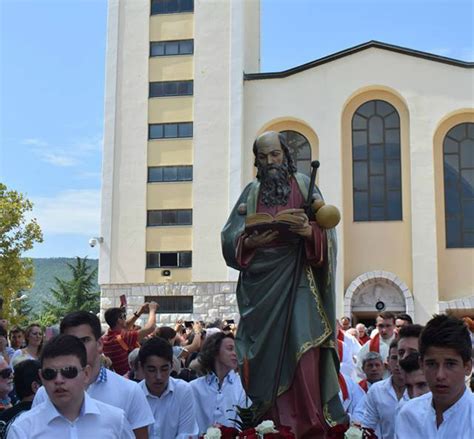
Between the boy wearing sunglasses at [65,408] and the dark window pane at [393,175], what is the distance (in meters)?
24.7

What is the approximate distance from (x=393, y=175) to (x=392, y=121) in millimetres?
1982

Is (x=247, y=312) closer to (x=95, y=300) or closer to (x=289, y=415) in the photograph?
(x=289, y=415)

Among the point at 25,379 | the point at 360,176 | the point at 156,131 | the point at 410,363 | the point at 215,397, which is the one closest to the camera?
the point at 25,379

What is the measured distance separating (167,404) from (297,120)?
75.3ft

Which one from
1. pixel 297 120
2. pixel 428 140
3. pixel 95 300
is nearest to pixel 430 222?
pixel 428 140

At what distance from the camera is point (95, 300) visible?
6406 centimetres

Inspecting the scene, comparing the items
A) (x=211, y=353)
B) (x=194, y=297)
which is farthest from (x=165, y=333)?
(x=194, y=297)

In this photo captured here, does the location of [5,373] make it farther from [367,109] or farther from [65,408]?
[367,109]

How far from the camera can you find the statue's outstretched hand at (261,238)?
6262 millimetres

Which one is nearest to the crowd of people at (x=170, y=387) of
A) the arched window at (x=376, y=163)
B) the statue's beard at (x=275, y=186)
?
the statue's beard at (x=275, y=186)

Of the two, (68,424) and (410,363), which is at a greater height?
(410,363)

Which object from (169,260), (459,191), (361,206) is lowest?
(169,260)

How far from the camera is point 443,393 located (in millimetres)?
3930

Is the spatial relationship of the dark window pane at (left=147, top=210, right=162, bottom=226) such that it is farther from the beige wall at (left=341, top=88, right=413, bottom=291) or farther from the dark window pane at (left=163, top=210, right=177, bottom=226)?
the beige wall at (left=341, top=88, right=413, bottom=291)
